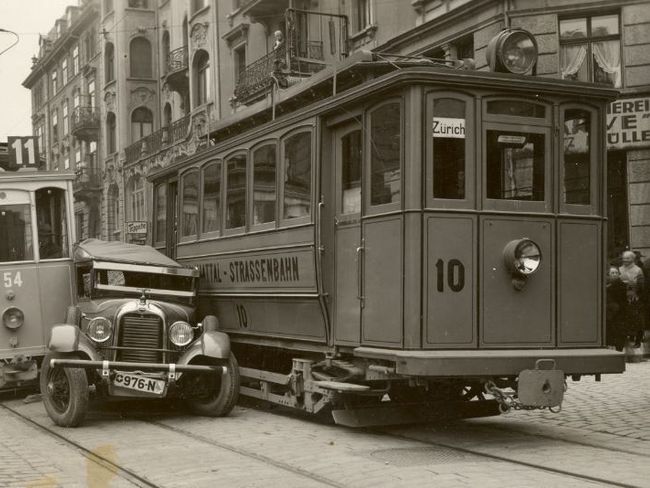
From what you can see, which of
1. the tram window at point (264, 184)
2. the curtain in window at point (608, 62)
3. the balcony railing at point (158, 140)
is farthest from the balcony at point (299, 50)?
the tram window at point (264, 184)

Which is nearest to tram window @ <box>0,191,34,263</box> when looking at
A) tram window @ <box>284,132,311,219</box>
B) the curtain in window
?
tram window @ <box>284,132,311,219</box>

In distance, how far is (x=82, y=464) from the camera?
7922mm

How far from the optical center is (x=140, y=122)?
148 feet

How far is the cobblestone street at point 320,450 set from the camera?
7129 millimetres

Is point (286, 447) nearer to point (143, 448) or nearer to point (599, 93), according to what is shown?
point (143, 448)

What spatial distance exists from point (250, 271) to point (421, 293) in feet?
11.3

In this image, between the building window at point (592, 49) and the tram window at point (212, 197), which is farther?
the building window at point (592, 49)

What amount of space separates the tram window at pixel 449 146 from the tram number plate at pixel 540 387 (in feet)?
5.43

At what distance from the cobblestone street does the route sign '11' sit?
448cm

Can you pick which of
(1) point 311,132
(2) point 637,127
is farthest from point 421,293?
(2) point 637,127

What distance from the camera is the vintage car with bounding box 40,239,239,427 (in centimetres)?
1012

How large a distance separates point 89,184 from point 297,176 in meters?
39.5

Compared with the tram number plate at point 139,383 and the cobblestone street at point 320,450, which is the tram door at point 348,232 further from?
the tram number plate at point 139,383

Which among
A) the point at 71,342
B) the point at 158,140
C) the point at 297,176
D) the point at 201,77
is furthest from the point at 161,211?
the point at 158,140
